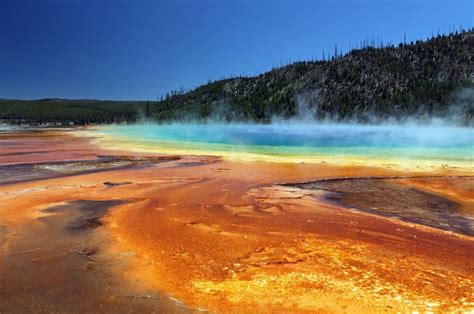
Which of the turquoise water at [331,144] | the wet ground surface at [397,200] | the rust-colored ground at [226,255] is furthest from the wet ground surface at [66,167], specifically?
the wet ground surface at [397,200]

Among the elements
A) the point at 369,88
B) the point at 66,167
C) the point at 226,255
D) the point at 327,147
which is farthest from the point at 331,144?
the point at 369,88

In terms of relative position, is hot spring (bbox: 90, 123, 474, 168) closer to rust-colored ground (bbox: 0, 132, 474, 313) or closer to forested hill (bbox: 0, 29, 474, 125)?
rust-colored ground (bbox: 0, 132, 474, 313)

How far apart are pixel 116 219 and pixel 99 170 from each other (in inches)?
285

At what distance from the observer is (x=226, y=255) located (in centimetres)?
617

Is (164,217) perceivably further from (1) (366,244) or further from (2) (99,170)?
(2) (99,170)

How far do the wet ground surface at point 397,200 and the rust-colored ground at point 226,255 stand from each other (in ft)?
1.52

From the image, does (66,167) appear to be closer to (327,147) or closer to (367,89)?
(327,147)

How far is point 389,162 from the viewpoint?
17.4 meters

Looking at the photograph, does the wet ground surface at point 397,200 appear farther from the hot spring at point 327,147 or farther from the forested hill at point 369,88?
the forested hill at point 369,88

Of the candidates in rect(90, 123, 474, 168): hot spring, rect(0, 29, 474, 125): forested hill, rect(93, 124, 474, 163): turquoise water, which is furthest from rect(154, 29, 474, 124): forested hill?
rect(90, 123, 474, 168): hot spring

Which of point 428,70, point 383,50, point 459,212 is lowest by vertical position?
point 459,212

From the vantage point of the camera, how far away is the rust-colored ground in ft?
15.6

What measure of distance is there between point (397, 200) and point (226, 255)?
5535mm

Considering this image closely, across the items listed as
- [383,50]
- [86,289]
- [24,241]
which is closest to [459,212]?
[86,289]
